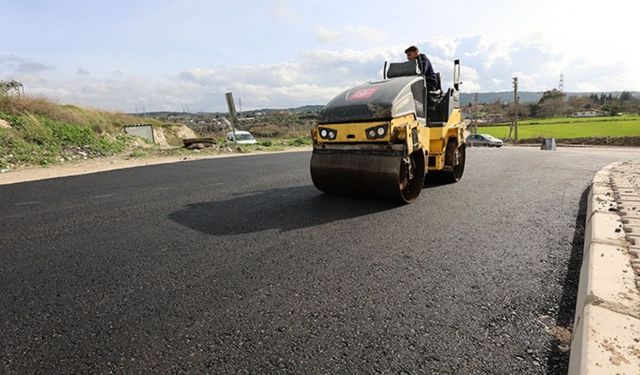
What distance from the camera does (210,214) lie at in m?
4.46

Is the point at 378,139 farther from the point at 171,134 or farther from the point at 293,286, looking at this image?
the point at 171,134

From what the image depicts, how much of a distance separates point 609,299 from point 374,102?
3.10 meters

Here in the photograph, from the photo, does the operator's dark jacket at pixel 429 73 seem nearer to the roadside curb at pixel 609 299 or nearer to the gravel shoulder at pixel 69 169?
the roadside curb at pixel 609 299

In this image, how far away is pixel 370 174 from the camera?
173 inches

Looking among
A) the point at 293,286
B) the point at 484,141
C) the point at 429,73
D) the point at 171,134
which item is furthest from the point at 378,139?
the point at 484,141

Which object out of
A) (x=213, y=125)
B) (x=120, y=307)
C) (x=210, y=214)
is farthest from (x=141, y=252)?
(x=213, y=125)

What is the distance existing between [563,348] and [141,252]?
3075 mm

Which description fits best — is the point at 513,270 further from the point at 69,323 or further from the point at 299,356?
the point at 69,323

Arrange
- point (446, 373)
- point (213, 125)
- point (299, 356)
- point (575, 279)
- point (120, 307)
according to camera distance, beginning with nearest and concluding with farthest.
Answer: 1. point (446, 373)
2. point (299, 356)
3. point (120, 307)
4. point (575, 279)
5. point (213, 125)

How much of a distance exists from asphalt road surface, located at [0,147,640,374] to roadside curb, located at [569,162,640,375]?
14cm

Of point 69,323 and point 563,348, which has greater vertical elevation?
point 69,323

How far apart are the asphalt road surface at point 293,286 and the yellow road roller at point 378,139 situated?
0.34 m

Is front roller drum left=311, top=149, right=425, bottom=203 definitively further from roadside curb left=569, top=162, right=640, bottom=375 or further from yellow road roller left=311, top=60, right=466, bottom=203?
roadside curb left=569, top=162, right=640, bottom=375

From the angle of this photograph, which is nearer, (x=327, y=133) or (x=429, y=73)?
(x=327, y=133)
